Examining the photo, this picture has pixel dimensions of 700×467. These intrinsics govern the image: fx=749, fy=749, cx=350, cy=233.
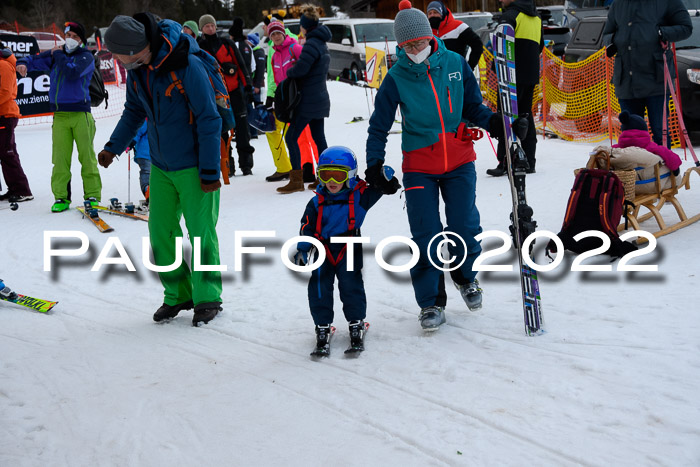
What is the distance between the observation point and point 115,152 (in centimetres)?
516

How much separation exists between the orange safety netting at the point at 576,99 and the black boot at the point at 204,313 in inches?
272

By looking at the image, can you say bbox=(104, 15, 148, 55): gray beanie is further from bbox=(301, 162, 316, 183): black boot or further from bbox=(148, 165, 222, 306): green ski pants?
bbox=(301, 162, 316, 183): black boot

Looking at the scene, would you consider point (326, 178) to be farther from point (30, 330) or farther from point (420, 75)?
point (30, 330)

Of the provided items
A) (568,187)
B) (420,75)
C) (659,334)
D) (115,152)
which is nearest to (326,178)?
(420,75)

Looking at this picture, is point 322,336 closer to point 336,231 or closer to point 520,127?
point 336,231

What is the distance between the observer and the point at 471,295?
484cm

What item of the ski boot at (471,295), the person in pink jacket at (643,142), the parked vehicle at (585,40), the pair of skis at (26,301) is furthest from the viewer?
the parked vehicle at (585,40)

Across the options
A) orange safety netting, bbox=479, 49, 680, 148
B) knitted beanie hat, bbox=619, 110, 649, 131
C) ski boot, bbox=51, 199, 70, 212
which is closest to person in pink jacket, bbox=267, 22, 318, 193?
ski boot, bbox=51, 199, 70, 212

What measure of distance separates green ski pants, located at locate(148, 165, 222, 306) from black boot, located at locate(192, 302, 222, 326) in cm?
3

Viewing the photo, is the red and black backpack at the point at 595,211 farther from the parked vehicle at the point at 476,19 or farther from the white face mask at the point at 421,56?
the parked vehicle at the point at 476,19

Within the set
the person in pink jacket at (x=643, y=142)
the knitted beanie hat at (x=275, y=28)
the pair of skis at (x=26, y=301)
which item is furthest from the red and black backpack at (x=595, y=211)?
the knitted beanie hat at (x=275, y=28)

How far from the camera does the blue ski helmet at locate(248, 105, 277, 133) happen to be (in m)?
9.68

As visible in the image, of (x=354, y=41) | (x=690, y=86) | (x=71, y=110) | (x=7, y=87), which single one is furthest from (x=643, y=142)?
(x=354, y=41)

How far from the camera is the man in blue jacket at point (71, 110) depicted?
28.0ft
